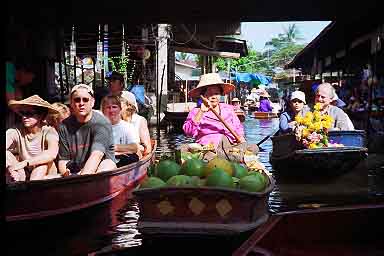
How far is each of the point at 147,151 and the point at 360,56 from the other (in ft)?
44.7

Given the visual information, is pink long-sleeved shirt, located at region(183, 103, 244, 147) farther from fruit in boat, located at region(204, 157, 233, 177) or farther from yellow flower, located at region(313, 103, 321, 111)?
fruit in boat, located at region(204, 157, 233, 177)

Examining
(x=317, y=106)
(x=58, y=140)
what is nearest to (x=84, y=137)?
(x=58, y=140)

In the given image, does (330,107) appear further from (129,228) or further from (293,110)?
(129,228)

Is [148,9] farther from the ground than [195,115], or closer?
farther from the ground

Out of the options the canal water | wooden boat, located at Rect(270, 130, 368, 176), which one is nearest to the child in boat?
wooden boat, located at Rect(270, 130, 368, 176)

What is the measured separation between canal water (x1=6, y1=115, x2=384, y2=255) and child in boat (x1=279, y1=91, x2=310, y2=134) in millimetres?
807

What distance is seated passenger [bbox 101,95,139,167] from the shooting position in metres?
7.58

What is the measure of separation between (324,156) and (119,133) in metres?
2.77

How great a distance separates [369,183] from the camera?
8.80 metres

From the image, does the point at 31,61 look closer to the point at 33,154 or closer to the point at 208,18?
the point at 208,18

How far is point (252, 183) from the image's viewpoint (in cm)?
451

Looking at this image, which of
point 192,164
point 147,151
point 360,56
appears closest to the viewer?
point 192,164

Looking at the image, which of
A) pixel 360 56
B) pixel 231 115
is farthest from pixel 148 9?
pixel 360 56

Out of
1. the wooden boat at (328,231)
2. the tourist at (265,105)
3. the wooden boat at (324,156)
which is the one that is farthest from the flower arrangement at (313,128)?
the tourist at (265,105)
